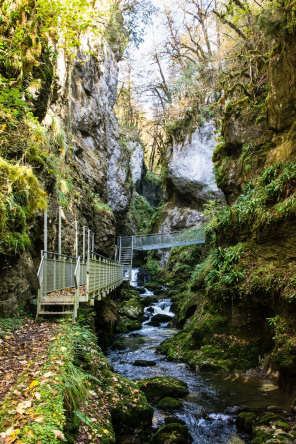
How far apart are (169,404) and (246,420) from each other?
1.61 meters

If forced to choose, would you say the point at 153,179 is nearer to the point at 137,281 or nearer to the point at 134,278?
the point at 134,278

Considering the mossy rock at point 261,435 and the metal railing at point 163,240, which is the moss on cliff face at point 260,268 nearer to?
the mossy rock at point 261,435

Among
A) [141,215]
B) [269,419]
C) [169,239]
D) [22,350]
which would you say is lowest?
[269,419]

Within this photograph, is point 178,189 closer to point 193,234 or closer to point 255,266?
point 193,234

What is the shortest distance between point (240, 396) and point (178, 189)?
76.3 feet

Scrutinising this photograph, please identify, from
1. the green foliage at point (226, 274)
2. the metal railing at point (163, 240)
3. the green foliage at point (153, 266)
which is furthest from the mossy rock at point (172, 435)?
the green foliage at point (153, 266)

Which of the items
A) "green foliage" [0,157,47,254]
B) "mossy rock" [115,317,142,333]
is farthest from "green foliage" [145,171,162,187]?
"green foliage" [0,157,47,254]

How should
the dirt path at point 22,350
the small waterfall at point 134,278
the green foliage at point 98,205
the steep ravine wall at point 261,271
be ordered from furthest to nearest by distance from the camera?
the small waterfall at point 134,278 → the green foliage at point 98,205 → the steep ravine wall at point 261,271 → the dirt path at point 22,350

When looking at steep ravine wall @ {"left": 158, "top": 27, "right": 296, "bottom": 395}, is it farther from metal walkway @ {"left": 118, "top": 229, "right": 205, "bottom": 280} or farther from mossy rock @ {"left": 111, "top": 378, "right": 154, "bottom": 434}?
metal walkway @ {"left": 118, "top": 229, "right": 205, "bottom": 280}

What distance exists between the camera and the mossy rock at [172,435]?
489 cm

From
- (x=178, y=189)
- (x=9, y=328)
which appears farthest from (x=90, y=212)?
(x=178, y=189)

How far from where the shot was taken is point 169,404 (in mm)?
6359

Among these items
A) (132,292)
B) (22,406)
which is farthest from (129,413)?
(132,292)

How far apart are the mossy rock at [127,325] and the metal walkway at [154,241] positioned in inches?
311
